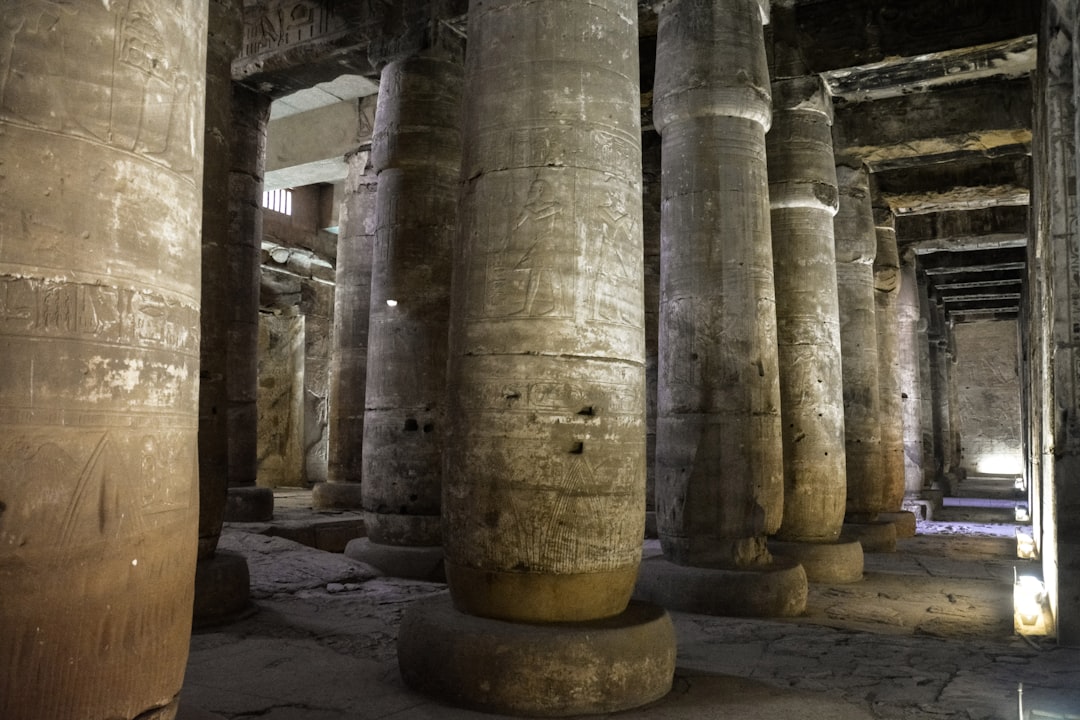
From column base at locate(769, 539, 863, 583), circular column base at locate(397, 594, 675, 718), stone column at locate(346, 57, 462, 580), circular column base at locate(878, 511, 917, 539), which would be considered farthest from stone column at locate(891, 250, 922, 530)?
circular column base at locate(397, 594, 675, 718)

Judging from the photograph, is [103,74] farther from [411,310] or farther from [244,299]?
[244,299]

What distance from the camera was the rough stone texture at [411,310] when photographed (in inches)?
308

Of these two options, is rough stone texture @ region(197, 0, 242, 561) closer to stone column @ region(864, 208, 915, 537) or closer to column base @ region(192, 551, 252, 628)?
column base @ region(192, 551, 252, 628)

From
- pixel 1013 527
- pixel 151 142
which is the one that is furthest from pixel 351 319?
pixel 1013 527

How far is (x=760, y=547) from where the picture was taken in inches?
276

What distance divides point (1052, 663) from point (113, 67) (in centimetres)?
610

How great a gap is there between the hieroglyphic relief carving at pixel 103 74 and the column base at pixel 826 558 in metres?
7.40

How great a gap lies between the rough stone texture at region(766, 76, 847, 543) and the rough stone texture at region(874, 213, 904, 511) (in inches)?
126

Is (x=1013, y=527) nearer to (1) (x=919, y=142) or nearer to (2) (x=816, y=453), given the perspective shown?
(1) (x=919, y=142)

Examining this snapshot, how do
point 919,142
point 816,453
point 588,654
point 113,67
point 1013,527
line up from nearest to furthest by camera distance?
point 113,67, point 588,654, point 816,453, point 919,142, point 1013,527

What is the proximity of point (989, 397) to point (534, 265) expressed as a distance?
1281 inches

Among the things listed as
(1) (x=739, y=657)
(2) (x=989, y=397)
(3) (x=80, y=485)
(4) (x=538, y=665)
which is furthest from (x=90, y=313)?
(2) (x=989, y=397)

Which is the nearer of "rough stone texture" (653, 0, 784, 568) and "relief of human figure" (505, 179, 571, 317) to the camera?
"relief of human figure" (505, 179, 571, 317)

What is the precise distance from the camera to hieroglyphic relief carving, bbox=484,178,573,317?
162 inches
